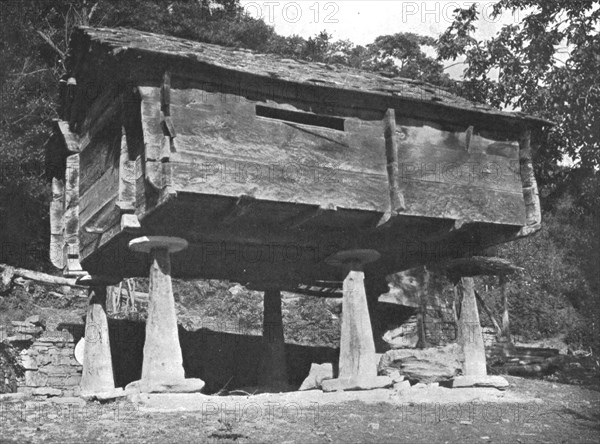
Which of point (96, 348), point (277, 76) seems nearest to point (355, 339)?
point (277, 76)

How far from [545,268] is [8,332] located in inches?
716

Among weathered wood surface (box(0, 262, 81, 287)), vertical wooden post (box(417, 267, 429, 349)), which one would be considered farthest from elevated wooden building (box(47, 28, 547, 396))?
vertical wooden post (box(417, 267, 429, 349))

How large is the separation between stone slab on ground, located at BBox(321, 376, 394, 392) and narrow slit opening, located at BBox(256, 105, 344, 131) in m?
3.44

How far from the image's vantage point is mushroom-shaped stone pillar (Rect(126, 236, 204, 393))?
408 inches

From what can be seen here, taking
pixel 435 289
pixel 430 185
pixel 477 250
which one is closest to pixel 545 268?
pixel 435 289

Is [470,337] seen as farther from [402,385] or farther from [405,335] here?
[405,335]

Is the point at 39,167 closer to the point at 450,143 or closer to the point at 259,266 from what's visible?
the point at 259,266

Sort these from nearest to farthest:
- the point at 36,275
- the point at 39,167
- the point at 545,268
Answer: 1. the point at 36,275
2. the point at 39,167
3. the point at 545,268

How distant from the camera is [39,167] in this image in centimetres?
1983

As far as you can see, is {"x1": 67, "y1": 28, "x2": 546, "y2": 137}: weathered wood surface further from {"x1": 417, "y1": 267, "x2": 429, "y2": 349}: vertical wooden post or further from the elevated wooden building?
{"x1": 417, "y1": 267, "x2": 429, "y2": 349}: vertical wooden post

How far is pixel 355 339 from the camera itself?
1191 centimetres

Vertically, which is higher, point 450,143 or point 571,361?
point 450,143

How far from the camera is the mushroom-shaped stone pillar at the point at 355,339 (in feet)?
38.4

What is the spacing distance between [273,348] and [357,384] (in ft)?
12.6
